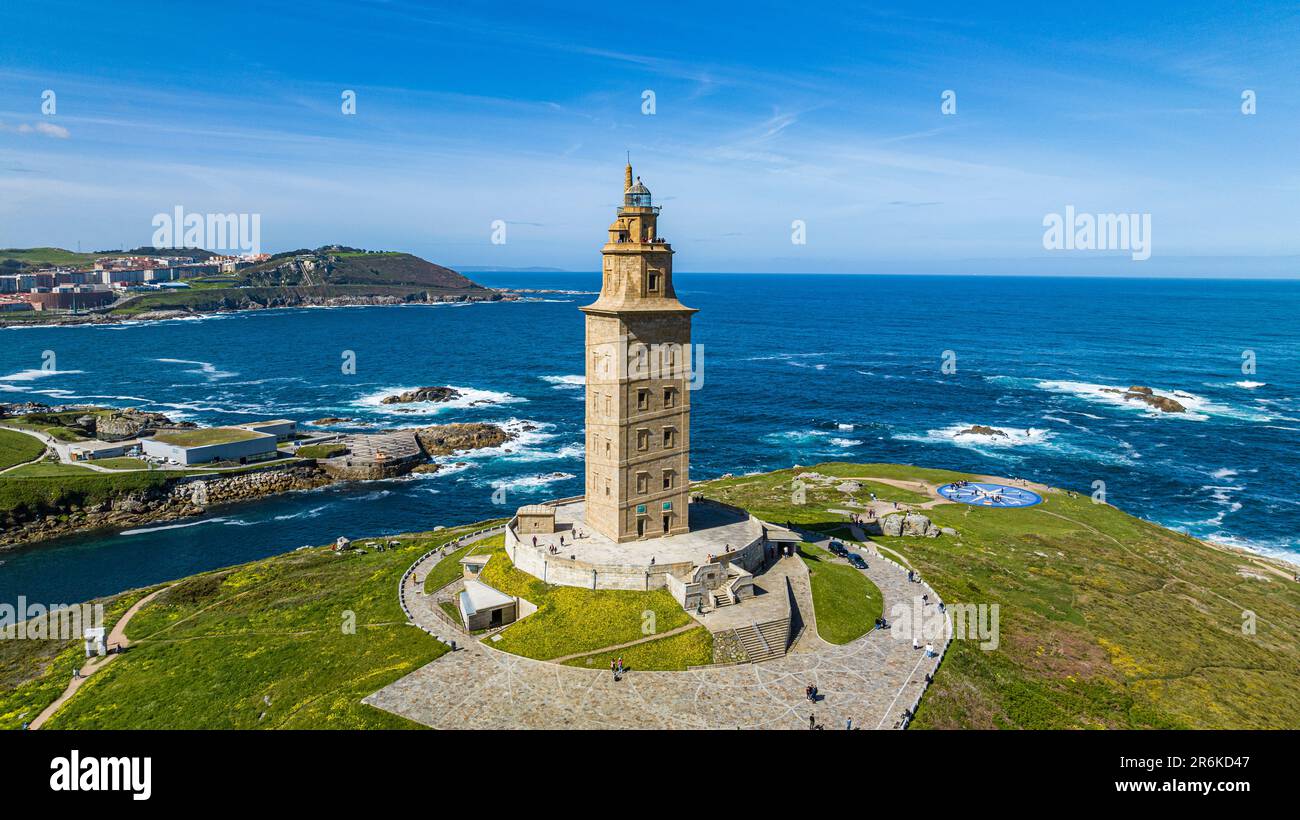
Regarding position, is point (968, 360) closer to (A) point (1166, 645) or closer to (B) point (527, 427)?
(B) point (527, 427)

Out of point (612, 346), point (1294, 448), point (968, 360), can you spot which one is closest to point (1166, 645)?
point (612, 346)

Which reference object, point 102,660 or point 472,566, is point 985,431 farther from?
point 102,660

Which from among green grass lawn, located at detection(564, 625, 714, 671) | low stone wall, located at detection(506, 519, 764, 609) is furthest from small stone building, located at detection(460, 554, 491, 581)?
green grass lawn, located at detection(564, 625, 714, 671)

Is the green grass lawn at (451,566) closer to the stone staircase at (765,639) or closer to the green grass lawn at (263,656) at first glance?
the green grass lawn at (263,656)

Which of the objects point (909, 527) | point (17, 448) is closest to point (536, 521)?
point (909, 527)

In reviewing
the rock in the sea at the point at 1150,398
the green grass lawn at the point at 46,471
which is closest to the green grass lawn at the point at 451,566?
the green grass lawn at the point at 46,471

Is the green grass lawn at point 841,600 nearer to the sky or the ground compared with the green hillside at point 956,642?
nearer to the sky
